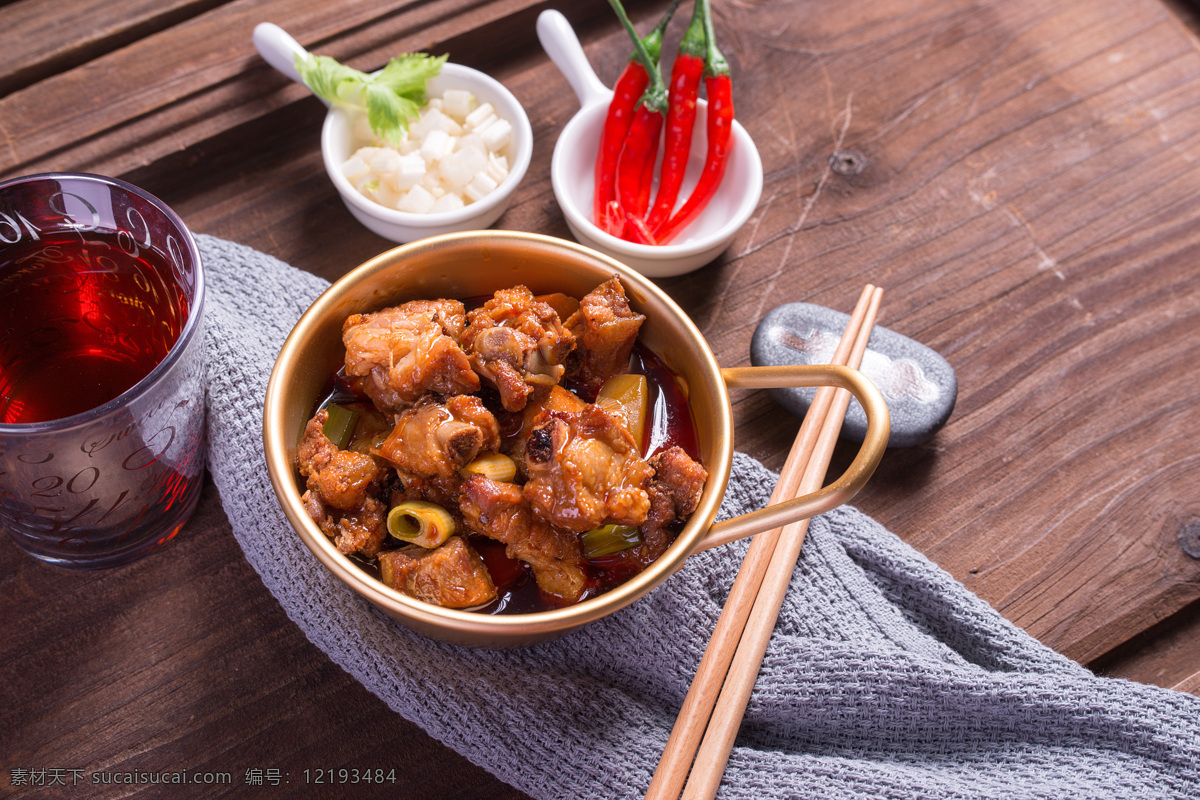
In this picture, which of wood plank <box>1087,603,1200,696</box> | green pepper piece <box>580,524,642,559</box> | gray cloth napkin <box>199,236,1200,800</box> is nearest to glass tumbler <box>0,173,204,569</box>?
gray cloth napkin <box>199,236,1200,800</box>

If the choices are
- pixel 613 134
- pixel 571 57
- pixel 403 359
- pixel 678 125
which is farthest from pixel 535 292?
pixel 571 57

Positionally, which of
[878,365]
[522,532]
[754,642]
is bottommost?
[754,642]

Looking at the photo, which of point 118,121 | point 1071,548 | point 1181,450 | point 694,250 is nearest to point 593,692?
point 694,250

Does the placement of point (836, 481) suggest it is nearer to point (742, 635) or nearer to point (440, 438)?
point (742, 635)

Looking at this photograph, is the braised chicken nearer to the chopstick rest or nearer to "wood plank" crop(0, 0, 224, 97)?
the chopstick rest

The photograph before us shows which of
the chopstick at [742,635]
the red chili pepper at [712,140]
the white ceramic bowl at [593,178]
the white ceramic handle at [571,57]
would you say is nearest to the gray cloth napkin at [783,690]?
the chopstick at [742,635]

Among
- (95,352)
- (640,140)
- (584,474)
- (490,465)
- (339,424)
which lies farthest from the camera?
(640,140)

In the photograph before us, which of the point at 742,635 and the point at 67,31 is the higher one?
the point at 67,31

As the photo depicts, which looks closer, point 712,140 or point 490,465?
point 490,465
